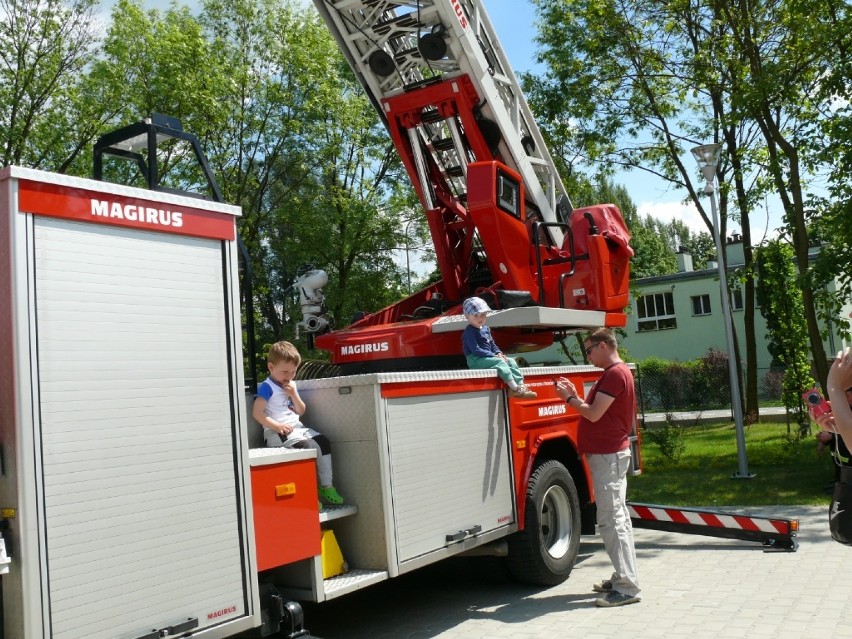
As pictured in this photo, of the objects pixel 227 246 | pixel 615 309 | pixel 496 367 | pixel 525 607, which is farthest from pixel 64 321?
pixel 615 309

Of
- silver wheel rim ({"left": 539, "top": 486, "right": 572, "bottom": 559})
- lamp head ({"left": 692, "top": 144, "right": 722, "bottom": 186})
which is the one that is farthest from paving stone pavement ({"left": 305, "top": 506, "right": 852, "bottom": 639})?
lamp head ({"left": 692, "top": 144, "right": 722, "bottom": 186})

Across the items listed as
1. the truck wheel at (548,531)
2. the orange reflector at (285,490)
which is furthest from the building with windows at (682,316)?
the orange reflector at (285,490)

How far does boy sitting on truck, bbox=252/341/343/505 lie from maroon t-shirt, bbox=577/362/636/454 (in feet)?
7.71

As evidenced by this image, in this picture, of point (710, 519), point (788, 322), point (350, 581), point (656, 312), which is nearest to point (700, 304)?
point (656, 312)

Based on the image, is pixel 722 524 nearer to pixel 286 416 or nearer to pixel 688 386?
pixel 286 416

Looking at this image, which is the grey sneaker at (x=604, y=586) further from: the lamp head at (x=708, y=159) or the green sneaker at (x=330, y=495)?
the lamp head at (x=708, y=159)

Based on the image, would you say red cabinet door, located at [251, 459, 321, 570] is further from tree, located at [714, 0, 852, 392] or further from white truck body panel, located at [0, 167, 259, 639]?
tree, located at [714, 0, 852, 392]

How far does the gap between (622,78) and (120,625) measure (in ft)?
56.2

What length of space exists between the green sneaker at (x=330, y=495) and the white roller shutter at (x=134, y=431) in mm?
952

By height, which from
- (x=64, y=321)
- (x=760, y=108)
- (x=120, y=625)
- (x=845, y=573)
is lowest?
(x=845, y=573)

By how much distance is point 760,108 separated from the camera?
11703 mm

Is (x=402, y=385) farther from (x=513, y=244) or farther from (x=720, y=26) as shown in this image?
(x=720, y=26)

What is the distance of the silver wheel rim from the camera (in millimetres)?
7166

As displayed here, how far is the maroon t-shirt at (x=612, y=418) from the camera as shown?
6.58 m
